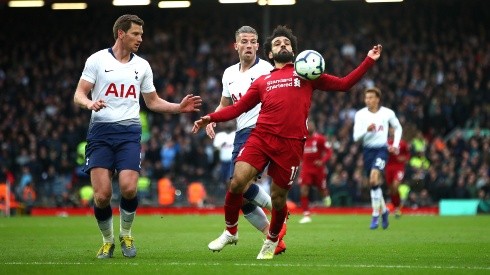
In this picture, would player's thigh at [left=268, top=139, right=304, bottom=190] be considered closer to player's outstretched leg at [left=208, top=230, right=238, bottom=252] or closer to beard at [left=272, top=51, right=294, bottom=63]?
beard at [left=272, top=51, right=294, bottom=63]

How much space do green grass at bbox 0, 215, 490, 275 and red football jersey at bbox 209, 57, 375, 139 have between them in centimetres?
145

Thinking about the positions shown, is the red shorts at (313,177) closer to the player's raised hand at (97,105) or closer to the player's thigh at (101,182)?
the player's thigh at (101,182)

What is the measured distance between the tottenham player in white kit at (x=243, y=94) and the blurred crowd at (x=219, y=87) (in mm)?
15618

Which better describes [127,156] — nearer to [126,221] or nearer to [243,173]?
[126,221]

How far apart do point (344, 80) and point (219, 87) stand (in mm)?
26886

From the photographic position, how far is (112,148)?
1177 cm

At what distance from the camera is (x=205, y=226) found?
68.9ft

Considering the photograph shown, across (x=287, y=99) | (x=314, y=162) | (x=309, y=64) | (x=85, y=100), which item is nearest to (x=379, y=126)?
(x=314, y=162)

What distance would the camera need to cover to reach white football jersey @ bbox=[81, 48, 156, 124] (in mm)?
11773

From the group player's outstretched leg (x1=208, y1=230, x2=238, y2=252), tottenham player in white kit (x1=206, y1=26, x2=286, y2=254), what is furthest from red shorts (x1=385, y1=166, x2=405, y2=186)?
player's outstretched leg (x1=208, y1=230, x2=238, y2=252)

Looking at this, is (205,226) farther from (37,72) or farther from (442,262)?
(37,72)

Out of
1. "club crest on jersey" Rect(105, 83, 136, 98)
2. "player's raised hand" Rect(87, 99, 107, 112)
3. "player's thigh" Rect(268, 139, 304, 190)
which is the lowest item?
"player's thigh" Rect(268, 139, 304, 190)

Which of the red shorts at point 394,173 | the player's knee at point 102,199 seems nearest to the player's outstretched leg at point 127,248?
the player's knee at point 102,199

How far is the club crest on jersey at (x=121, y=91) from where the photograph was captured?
38.8ft
